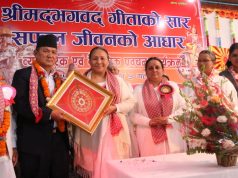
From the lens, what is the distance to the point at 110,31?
3.94 m

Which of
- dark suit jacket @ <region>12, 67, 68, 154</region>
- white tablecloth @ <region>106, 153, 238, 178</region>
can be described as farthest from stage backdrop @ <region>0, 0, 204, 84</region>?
white tablecloth @ <region>106, 153, 238, 178</region>

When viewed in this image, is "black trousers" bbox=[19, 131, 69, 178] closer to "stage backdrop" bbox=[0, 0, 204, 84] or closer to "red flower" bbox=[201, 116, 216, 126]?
"stage backdrop" bbox=[0, 0, 204, 84]

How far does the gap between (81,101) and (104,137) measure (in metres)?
0.44

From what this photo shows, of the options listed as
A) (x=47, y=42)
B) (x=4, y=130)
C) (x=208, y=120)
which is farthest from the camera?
(x=47, y=42)

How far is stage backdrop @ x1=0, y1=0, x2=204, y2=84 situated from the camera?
3.59 metres

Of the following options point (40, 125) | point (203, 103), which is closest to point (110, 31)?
point (40, 125)

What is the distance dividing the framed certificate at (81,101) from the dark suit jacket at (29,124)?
0.52 ft

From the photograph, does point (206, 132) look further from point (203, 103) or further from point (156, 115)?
point (156, 115)

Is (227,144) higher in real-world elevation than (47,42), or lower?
lower

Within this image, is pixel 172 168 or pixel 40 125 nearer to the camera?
pixel 172 168

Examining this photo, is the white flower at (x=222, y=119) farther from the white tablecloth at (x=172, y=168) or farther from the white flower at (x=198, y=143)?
the white tablecloth at (x=172, y=168)

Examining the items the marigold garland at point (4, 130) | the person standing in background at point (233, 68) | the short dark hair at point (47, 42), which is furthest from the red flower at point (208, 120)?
the person standing in background at point (233, 68)

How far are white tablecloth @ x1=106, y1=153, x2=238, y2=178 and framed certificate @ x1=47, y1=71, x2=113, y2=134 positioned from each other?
19.3 inches

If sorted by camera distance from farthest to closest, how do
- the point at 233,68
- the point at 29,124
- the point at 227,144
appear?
the point at 233,68 → the point at 29,124 → the point at 227,144
